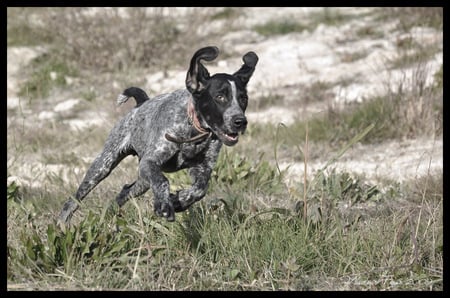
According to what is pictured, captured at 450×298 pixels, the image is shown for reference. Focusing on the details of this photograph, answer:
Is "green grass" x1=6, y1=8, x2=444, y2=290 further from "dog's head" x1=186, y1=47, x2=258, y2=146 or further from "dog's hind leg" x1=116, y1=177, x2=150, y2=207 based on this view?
"dog's head" x1=186, y1=47, x2=258, y2=146

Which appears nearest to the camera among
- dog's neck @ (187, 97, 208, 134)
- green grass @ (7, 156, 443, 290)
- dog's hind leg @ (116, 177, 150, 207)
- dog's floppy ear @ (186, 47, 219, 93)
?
green grass @ (7, 156, 443, 290)

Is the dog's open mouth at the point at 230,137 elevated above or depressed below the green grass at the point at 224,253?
above

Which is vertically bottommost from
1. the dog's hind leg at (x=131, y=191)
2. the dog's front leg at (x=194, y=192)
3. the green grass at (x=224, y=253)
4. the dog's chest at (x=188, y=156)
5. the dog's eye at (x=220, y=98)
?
the green grass at (x=224, y=253)

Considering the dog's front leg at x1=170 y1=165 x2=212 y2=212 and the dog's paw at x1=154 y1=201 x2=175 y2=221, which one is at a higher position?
the dog's front leg at x1=170 y1=165 x2=212 y2=212

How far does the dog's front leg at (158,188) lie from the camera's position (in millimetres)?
4789

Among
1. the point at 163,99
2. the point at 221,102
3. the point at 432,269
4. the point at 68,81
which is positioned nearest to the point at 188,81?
the point at 221,102

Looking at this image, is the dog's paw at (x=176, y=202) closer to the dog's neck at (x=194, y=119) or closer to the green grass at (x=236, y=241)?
the green grass at (x=236, y=241)

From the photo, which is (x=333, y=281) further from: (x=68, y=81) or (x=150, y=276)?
(x=68, y=81)

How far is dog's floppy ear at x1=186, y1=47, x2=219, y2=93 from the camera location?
196 inches

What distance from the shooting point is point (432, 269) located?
503 centimetres

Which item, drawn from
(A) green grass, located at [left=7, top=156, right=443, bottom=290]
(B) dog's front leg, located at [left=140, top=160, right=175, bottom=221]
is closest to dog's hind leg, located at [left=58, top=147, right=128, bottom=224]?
(A) green grass, located at [left=7, top=156, right=443, bottom=290]

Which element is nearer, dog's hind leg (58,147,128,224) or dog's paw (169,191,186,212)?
dog's paw (169,191,186,212)

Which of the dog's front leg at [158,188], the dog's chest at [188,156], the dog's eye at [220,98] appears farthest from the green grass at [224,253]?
the dog's eye at [220,98]

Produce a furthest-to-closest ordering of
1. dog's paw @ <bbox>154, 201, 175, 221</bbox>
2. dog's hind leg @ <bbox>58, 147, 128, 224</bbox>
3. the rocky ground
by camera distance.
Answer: the rocky ground
dog's hind leg @ <bbox>58, 147, 128, 224</bbox>
dog's paw @ <bbox>154, 201, 175, 221</bbox>
